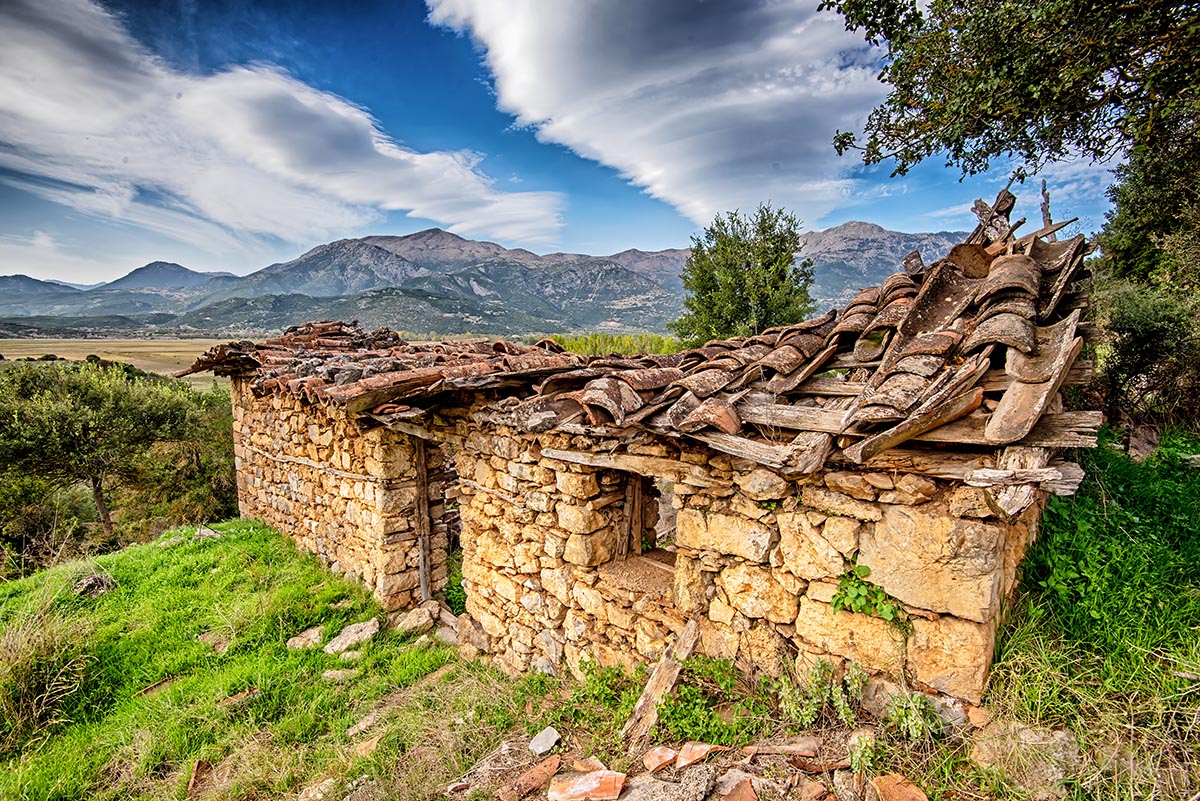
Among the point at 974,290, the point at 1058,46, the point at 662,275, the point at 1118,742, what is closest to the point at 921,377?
the point at 974,290

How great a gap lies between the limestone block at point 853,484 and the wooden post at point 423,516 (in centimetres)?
502

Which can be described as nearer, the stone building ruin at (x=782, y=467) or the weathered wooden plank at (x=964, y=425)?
the weathered wooden plank at (x=964, y=425)

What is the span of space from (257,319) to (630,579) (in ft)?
313

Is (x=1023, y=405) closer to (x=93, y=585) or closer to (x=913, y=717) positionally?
(x=913, y=717)

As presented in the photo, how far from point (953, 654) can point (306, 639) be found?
6.22 m

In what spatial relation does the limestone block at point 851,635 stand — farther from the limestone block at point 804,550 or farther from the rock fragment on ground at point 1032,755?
the rock fragment on ground at point 1032,755

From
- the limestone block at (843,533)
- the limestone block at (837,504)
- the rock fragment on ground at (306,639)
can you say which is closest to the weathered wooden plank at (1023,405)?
the limestone block at (837,504)

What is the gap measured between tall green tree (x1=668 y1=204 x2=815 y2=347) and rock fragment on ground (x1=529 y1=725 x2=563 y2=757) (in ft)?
58.7

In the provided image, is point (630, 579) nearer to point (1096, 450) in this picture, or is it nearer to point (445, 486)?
point (445, 486)

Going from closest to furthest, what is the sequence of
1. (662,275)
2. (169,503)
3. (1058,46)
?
1. (1058,46)
2. (169,503)
3. (662,275)

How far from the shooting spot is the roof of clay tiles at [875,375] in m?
2.42

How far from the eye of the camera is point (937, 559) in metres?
2.60

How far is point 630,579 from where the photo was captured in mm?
4203

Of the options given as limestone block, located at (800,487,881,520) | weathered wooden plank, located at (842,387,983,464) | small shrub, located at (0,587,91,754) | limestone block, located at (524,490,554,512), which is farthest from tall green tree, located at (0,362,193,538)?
weathered wooden plank, located at (842,387,983,464)
